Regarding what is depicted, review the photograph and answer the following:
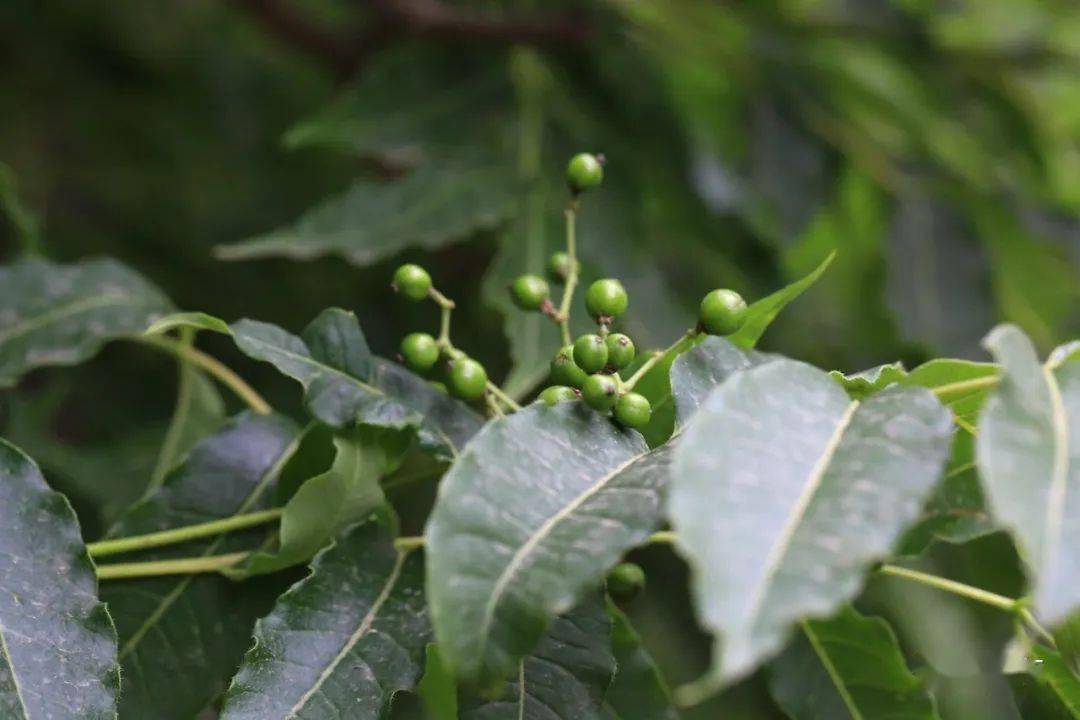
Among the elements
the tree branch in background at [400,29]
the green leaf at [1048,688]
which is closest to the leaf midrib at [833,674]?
the green leaf at [1048,688]

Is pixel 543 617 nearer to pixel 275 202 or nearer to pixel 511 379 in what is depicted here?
pixel 511 379

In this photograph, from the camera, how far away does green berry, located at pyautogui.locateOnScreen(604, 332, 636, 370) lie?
0.67m

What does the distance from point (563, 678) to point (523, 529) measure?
17cm

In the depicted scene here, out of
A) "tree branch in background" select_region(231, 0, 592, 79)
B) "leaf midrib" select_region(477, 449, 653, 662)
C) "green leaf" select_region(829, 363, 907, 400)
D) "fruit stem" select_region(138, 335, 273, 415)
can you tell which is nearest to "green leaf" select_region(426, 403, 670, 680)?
"leaf midrib" select_region(477, 449, 653, 662)

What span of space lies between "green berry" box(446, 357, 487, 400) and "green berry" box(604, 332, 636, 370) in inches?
3.8

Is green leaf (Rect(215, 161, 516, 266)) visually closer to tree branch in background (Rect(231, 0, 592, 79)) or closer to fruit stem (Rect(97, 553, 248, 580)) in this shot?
tree branch in background (Rect(231, 0, 592, 79))

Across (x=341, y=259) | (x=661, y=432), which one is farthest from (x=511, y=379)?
(x=341, y=259)

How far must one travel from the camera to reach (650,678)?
731mm

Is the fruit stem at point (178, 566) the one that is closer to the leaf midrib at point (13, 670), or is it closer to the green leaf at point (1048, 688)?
the leaf midrib at point (13, 670)

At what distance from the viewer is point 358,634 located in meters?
0.63

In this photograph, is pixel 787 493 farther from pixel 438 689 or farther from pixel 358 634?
pixel 438 689

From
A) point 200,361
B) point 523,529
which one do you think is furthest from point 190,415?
point 523,529

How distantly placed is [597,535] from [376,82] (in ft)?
3.22

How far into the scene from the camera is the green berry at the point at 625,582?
2.38 ft
